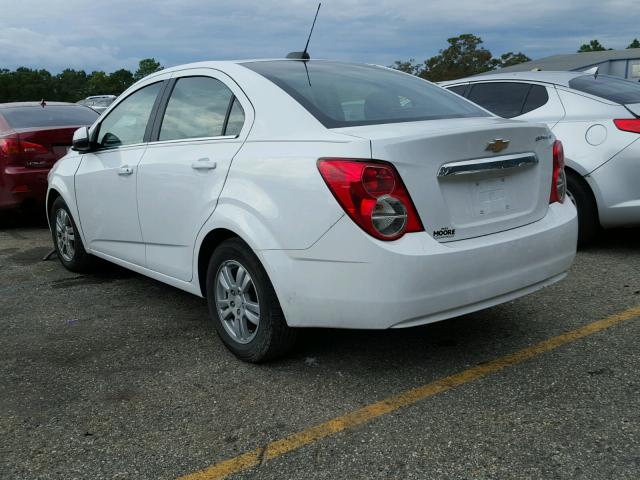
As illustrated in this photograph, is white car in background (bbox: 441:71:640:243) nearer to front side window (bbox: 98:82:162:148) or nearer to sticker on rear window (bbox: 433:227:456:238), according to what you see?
sticker on rear window (bbox: 433:227:456:238)

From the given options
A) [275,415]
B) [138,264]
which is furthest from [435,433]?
[138,264]

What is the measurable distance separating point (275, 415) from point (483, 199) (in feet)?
4.53

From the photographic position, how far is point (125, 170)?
430 centimetres

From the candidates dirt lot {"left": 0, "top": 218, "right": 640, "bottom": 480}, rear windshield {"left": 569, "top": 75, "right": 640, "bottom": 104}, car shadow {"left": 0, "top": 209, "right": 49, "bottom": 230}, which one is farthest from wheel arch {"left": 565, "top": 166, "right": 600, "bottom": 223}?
car shadow {"left": 0, "top": 209, "right": 49, "bottom": 230}

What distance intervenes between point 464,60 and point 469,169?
271 feet

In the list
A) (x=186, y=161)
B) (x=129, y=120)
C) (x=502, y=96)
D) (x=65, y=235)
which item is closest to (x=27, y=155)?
(x=65, y=235)

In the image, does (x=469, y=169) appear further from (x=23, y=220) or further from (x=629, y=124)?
(x=23, y=220)

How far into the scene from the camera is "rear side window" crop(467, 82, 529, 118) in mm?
6129

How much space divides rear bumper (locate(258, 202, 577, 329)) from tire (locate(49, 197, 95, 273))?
2864 millimetres

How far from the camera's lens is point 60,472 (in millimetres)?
2566

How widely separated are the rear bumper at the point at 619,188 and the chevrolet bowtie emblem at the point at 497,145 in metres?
2.52

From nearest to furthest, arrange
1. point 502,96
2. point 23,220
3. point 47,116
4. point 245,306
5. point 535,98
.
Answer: point 245,306 < point 535,98 < point 502,96 < point 47,116 < point 23,220

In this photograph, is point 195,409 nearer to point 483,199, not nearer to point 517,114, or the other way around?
point 483,199

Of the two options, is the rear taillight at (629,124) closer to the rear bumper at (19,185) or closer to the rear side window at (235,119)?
the rear side window at (235,119)
